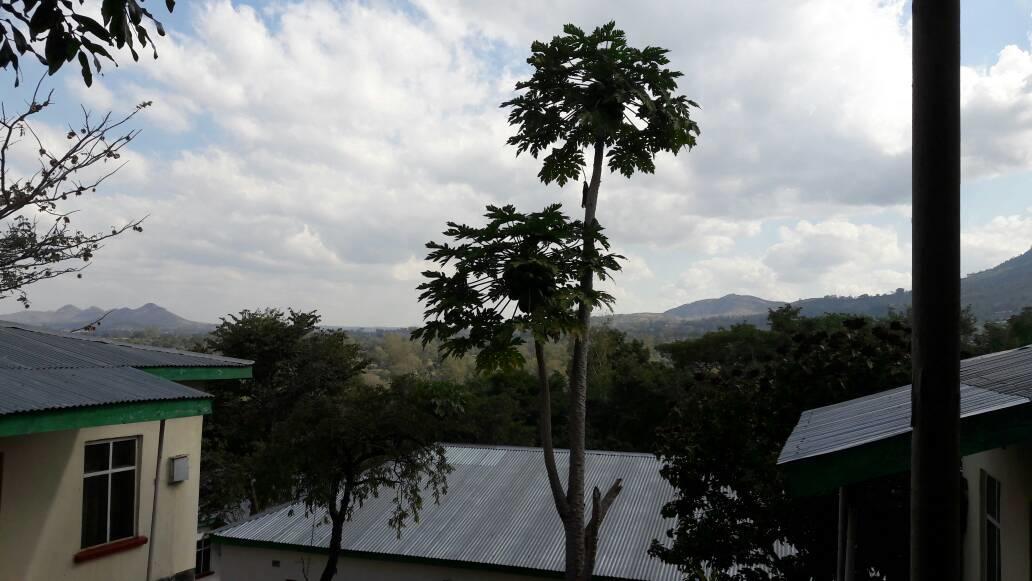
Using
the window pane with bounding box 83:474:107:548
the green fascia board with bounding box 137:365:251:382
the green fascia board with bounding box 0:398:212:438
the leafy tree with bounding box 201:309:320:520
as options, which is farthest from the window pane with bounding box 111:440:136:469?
the leafy tree with bounding box 201:309:320:520

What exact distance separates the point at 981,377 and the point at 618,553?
12154 millimetres

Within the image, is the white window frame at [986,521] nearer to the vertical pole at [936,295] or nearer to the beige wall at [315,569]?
the vertical pole at [936,295]

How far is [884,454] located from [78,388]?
361 inches

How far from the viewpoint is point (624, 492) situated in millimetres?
19703

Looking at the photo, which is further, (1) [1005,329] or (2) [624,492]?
(1) [1005,329]

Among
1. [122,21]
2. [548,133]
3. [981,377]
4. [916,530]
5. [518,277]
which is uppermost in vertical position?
[548,133]

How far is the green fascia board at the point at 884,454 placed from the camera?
416 centimetres

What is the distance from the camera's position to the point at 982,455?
A: 20.2 ft

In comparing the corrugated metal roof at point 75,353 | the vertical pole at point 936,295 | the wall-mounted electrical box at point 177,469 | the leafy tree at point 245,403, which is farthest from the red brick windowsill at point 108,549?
the leafy tree at point 245,403

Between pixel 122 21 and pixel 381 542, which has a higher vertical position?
pixel 122 21

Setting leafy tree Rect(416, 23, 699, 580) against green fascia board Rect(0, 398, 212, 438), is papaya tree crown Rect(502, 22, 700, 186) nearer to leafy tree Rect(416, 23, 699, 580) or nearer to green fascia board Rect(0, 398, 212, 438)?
leafy tree Rect(416, 23, 699, 580)

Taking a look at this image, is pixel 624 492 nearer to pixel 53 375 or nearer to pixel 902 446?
pixel 53 375

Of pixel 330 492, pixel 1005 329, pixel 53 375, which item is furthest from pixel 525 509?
pixel 1005 329

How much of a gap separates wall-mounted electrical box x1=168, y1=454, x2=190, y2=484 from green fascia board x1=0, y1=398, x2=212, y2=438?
1287 mm
